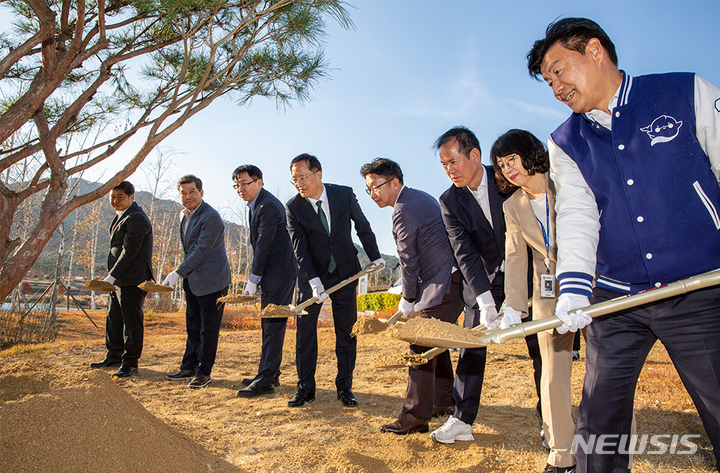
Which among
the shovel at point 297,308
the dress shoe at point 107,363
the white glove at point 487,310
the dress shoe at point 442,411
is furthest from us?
the dress shoe at point 107,363

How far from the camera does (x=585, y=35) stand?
1591 millimetres

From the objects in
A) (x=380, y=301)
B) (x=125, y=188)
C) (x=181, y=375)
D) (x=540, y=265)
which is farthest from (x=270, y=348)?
(x=380, y=301)

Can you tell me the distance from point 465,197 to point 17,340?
8.29 m

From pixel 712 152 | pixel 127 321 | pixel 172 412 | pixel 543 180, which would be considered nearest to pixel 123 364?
pixel 127 321

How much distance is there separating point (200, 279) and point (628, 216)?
3.77 metres

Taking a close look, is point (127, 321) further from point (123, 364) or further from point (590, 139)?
point (590, 139)

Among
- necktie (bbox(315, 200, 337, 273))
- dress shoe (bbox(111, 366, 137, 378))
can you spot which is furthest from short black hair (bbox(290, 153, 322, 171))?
dress shoe (bbox(111, 366, 137, 378))

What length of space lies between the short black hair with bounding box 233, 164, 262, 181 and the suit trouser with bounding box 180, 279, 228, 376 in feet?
3.93

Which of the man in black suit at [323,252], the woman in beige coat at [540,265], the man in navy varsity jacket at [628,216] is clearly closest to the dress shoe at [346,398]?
the man in black suit at [323,252]

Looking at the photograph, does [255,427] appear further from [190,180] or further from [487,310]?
[190,180]

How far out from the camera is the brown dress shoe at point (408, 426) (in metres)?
2.69

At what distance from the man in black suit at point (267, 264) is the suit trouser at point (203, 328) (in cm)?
43

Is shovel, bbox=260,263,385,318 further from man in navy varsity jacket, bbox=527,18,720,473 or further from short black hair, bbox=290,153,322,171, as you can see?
man in navy varsity jacket, bbox=527,18,720,473

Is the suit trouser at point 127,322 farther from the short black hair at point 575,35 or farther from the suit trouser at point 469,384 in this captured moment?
the short black hair at point 575,35
